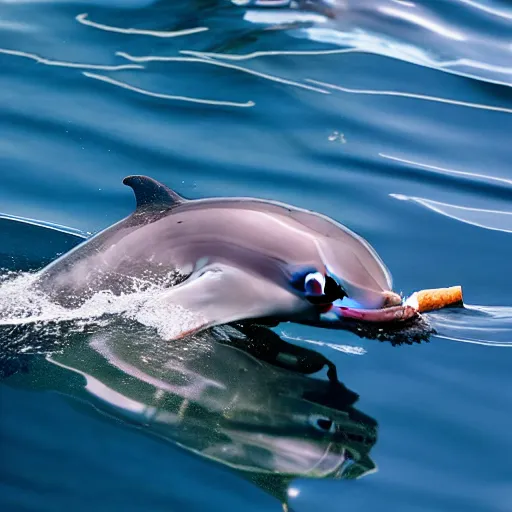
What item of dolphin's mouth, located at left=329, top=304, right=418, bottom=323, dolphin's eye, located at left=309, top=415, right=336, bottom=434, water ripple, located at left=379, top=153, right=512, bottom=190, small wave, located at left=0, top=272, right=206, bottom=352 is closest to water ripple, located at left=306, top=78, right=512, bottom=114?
water ripple, located at left=379, top=153, right=512, bottom=190

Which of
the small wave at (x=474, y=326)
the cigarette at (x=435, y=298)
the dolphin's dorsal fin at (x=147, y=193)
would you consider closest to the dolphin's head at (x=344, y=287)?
the cigarette at (x=435, y=298)

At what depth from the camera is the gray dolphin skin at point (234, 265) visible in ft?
13.8

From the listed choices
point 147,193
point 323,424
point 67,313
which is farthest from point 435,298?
point 67,313

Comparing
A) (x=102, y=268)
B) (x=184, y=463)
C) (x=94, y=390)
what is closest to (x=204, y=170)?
(x=102, y=268)

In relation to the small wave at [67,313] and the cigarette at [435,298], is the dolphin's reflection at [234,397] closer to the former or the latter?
the small wave at [67,313]

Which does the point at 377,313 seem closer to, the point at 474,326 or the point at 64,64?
the point at 474,326

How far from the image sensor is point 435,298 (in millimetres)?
4586

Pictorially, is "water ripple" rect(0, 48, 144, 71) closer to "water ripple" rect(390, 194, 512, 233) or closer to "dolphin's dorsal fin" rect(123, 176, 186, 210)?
"water ripple" rect(390, 194, 512, 233)

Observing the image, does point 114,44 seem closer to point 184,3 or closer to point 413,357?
point 184,3

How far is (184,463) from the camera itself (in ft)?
12.1

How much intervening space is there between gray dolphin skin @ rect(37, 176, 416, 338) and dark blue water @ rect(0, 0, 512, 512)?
24cm

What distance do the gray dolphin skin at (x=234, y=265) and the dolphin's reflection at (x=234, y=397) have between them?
221mm

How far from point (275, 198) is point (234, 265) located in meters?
1.67

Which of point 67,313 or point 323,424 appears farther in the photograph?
point 67,313
